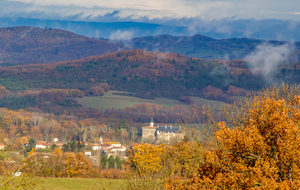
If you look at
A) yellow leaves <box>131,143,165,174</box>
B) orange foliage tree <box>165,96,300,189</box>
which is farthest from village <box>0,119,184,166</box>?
orange foliage tree <box>165,96,300,189</box>

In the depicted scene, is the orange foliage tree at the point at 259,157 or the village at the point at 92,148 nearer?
the orange foliage tree at the point at 259,157

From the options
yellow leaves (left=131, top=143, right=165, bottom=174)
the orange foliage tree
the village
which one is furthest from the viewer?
the village

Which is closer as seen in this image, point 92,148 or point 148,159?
point 148,159

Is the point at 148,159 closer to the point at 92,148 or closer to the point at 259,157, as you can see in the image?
the point at 259,157

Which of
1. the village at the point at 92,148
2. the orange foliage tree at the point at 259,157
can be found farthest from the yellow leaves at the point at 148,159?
the village at the point at 92,148

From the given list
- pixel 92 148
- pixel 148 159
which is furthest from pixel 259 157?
pixel 92 148

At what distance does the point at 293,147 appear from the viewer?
965cm

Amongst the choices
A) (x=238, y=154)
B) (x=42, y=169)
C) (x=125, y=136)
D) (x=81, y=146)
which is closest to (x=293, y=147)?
Result: (x=238, y=154)

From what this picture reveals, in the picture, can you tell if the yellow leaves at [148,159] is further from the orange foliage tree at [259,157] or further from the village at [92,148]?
the village at [92,148]

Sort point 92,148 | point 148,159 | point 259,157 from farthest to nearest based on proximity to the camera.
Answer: point 92,148 → point 148,159 → point 259,157

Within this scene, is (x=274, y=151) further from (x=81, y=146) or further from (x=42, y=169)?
(x=81, y=146)

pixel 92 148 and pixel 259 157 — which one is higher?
pixel 259 157

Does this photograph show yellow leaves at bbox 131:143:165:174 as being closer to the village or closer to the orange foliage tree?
the orange foliage tree

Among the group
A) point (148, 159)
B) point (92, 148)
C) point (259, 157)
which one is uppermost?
point (259, 157)
